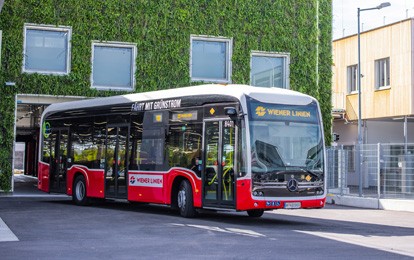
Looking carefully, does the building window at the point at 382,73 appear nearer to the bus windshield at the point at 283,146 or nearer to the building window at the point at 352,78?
the building window at the point at 352,78

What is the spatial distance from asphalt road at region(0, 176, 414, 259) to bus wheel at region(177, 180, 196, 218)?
218 mm

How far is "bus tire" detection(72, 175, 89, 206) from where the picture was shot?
74.6ft

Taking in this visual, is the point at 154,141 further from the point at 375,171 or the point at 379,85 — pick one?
the point at 379,85

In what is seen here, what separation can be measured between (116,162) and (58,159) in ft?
11.8

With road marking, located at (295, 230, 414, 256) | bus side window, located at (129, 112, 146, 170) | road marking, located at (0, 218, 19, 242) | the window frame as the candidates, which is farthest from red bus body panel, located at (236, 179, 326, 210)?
the window frame

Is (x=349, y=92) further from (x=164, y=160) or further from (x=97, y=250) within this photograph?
(x=97, y=250)

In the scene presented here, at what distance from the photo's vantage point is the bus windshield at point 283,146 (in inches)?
643

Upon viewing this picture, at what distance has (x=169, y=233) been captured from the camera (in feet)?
47.2

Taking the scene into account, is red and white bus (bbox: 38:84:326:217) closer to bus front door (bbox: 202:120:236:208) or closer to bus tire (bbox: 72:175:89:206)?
bus front door (bbox: 202:120:236:208)

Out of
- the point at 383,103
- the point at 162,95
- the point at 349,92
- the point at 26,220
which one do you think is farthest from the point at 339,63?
the point at 26,220

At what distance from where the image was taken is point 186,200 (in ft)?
59.1

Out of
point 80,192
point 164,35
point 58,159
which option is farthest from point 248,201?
point 164,35

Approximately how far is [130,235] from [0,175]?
1515 centimetres

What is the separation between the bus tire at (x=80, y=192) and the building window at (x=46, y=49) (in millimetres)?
6860
